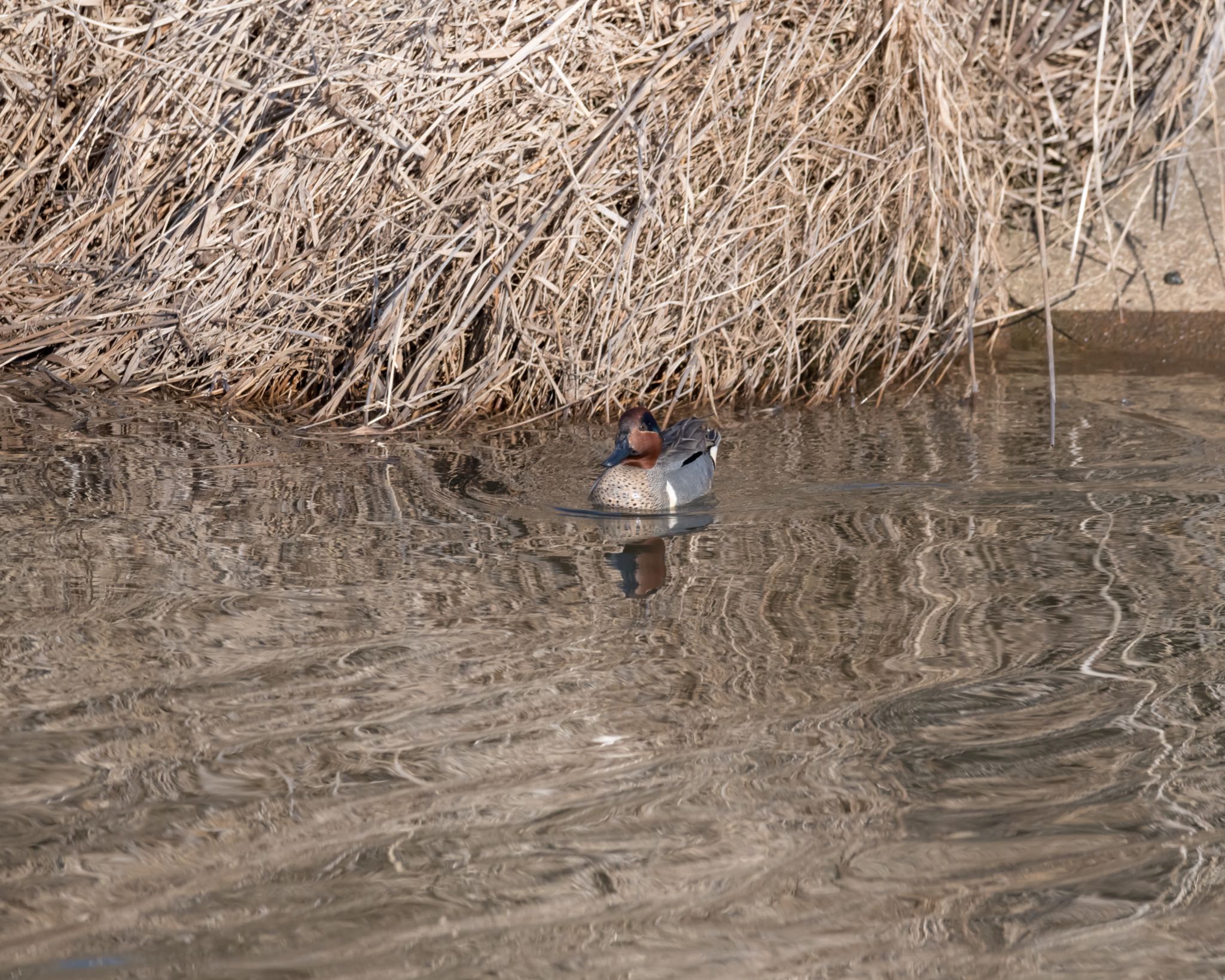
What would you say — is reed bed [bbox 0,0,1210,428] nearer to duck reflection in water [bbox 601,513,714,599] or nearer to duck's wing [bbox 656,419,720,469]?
duck's wing [bbox 656,419,720,469]

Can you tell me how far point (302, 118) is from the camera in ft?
21.6

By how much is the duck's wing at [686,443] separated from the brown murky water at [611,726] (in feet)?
0.67

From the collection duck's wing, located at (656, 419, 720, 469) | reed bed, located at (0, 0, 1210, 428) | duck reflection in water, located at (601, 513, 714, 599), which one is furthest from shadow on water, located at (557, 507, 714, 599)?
reed bed, located at (0, 0, 1210, 428)

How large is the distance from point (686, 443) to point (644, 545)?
2.21 feet

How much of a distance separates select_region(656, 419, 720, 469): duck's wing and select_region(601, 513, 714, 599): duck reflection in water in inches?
7.7

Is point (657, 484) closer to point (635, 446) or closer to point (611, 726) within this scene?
point (635, 446)

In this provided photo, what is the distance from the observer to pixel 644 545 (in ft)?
16.1

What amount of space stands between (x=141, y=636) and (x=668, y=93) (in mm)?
3706

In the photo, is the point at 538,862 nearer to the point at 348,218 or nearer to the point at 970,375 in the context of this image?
the point at 348,218


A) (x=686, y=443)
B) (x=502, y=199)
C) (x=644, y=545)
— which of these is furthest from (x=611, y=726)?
(x=502, y=199)

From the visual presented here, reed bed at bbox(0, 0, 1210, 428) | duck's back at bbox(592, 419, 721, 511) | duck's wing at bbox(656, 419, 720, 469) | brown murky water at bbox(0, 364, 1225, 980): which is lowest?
brown murky water at bbox(0, 364, 1225, 980)

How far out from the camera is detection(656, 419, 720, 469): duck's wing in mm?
5324

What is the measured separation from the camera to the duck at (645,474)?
526cm

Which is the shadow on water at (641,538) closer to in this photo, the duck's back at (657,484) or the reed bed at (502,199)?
the duck's back at (657,484)
